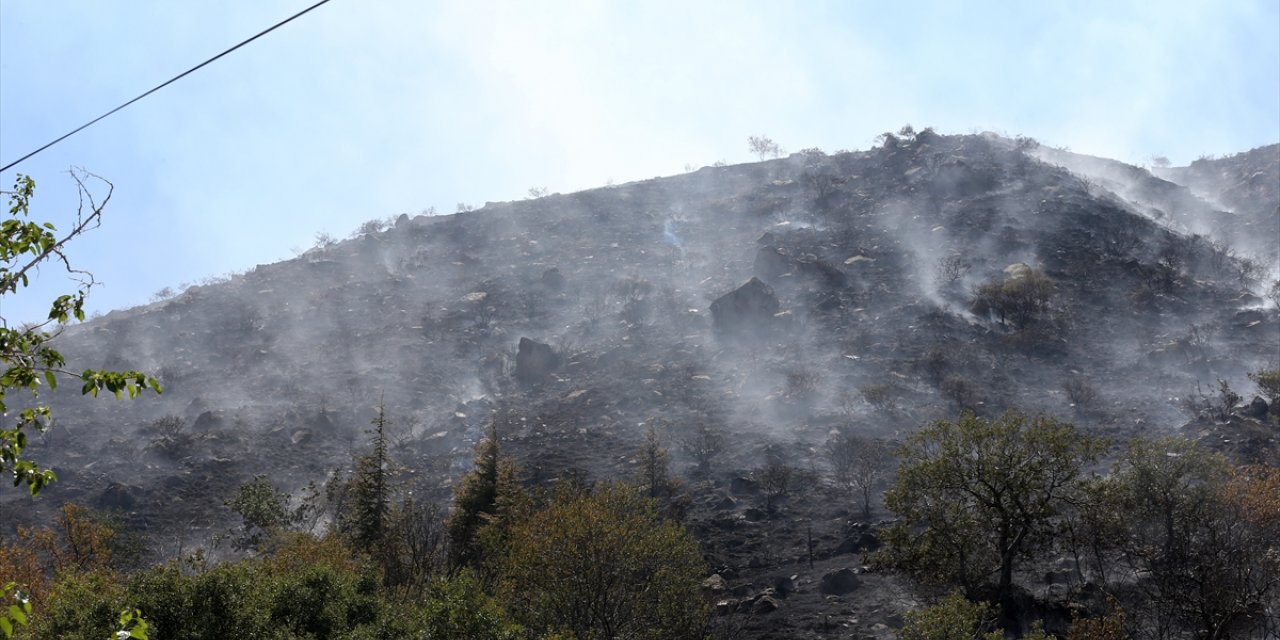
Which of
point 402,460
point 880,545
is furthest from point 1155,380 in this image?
point 402,460

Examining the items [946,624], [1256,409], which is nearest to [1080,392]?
[1256,409]

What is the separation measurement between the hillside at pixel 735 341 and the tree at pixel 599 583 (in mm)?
6605

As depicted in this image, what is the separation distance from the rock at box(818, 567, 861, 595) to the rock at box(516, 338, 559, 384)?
2840 cm

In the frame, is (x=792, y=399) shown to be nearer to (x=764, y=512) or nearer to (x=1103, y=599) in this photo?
(x=764, y=512)

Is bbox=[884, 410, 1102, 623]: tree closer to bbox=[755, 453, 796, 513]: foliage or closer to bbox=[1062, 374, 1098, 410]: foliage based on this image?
bbox=[755, 453, 796, 513]: foliage

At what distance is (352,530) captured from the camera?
108 feet

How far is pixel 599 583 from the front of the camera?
2306 cm

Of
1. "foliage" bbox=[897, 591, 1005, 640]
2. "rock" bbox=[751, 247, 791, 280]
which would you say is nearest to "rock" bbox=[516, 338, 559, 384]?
"rock" bbox=[751, 247, 791, 280]

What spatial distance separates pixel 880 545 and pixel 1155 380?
24034mm

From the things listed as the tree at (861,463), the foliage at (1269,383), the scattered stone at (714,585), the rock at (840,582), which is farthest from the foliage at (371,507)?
the foliage at (1269,383)

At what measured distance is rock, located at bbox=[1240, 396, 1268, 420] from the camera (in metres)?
41.1

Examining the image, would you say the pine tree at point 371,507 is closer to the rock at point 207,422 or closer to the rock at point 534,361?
the rock at point 534,361

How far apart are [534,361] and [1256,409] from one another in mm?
39562

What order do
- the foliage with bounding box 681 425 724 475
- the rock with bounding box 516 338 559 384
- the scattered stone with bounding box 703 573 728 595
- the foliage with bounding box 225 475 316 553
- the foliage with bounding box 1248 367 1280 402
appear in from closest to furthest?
1. the scattered stone with bounding box 703 573 728 595
2. the foliage with bounding box 225 475 316 553
3. the foliage with bounding box 1248 367 1280 402
4. the foliage with bounding box 681 425 724 475
5. the rock with bounding box 516 338 559 384
